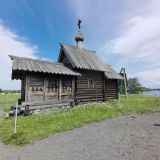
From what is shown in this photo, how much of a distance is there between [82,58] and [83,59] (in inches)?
8.6

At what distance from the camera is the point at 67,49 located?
74.6 ft

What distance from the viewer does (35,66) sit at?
1708cm

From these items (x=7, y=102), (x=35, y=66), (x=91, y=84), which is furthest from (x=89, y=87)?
(x=7, y=102)

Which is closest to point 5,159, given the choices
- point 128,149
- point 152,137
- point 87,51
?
point 128,149

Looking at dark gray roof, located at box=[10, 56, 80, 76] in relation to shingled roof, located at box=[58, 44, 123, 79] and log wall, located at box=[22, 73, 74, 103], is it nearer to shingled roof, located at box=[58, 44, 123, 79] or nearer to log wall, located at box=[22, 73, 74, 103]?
log wall, located at box=[22, 73, 74, 103]

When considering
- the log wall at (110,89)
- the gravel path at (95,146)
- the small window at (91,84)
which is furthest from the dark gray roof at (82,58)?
the gravel path at (95,146)

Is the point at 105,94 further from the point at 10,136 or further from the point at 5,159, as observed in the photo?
the point at 5,159

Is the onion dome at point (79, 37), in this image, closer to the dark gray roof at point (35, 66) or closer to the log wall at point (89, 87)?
the log wall at point (89, 87)

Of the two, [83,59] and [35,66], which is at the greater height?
[83,59]

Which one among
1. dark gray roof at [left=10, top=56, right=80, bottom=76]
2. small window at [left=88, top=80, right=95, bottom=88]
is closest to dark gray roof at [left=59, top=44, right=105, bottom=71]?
small window at [left=88, top=80, right=95, bottom=88]

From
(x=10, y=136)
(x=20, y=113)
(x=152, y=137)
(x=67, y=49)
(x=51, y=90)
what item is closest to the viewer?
(x=152, y=137)

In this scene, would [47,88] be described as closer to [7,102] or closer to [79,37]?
[79,37]

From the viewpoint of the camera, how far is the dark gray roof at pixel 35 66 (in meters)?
15.7

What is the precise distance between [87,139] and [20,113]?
901 centimetres
